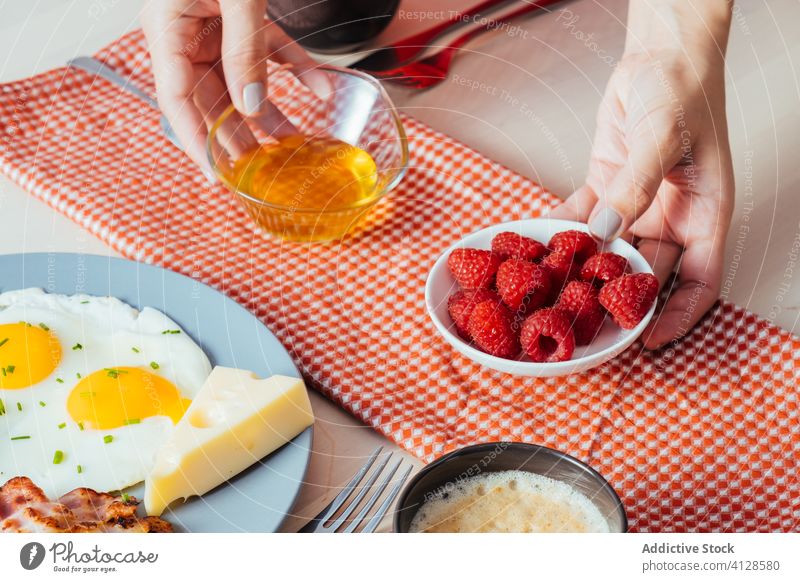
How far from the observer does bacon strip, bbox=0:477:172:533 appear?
514 millimetres

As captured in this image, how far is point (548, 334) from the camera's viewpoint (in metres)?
→ 0.62

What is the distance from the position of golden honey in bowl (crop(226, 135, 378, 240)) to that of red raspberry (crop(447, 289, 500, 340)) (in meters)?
0.15

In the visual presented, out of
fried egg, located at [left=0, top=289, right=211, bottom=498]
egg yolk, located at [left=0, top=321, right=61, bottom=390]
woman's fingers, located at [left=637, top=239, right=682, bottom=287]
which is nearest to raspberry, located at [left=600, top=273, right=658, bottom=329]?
woman's fingers, located at [left=637, top=239, right=682, bottom=287]

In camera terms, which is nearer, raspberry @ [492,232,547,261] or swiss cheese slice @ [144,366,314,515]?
swiss cheese slice @ [144,366,314,515]

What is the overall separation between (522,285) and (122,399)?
0.31 metres

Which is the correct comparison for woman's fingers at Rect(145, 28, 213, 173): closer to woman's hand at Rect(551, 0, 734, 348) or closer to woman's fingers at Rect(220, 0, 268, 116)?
woman's fingers at Rect(220, 0, 268, 116)

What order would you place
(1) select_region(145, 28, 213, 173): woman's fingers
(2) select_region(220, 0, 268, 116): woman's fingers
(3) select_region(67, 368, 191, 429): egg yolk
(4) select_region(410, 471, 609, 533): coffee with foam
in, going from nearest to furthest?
(4) select_region(410, 471, 609, 533): coffee with foam → (3) select_region(67, 368, 191, 429): egg yolk → (2) select_region(220, 0, 268, 116): woman's fingers → (1) select_region(145, 28, 213, 173): woman's fingers

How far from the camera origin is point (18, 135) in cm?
90

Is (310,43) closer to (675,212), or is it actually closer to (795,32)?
(675,212)

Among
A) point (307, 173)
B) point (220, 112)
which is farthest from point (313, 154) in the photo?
point (220, 112)

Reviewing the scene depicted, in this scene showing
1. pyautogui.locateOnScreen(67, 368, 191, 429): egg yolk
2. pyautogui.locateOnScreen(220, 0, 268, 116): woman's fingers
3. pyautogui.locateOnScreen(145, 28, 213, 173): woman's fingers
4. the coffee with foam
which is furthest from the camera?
pyautogui.locateOnScreen(145, 28, 213, 173): woman's fingers
